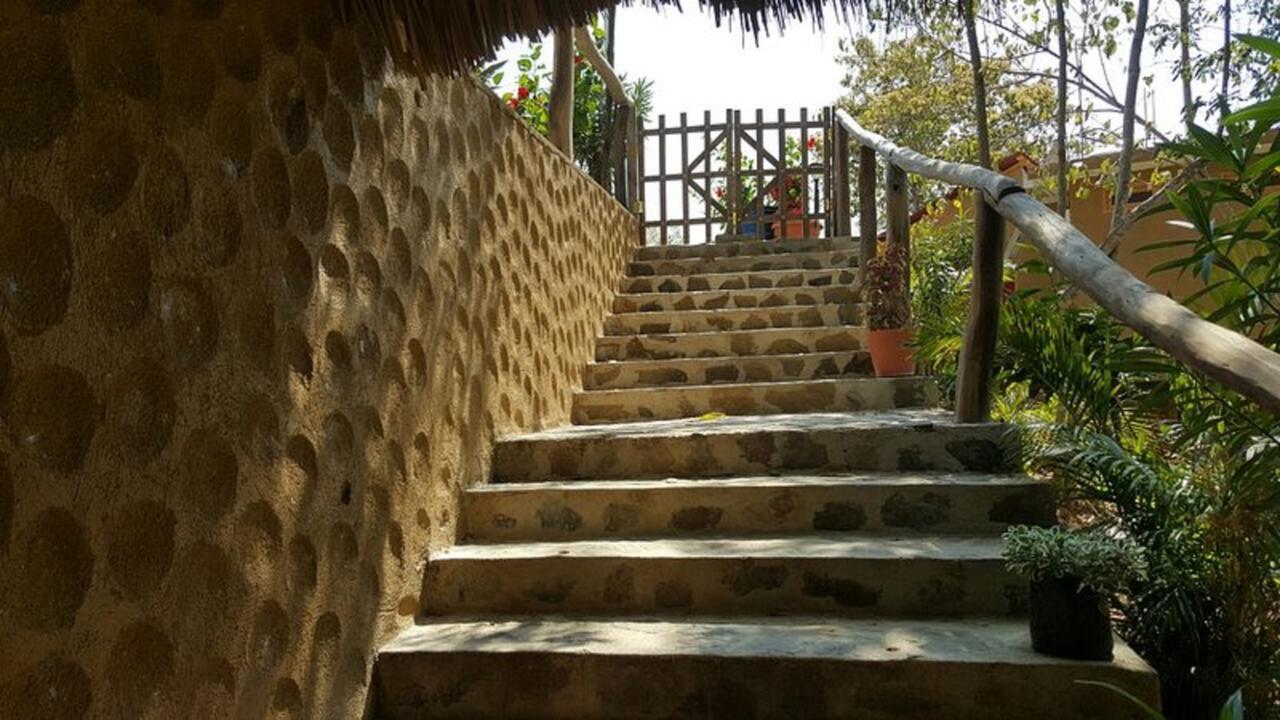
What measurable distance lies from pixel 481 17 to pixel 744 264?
3757mm

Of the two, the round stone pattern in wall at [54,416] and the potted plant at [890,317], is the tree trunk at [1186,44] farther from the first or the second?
the round stone pattern in wall at [54,416]

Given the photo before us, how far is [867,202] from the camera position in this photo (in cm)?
427

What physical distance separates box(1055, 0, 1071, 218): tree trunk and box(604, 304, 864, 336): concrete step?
2105 mm

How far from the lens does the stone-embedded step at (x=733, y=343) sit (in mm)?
4109

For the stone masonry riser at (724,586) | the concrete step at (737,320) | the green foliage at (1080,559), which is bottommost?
the stone masonry riser at (724,586)

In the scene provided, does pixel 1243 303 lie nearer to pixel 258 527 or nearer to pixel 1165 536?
pixel 1165 536

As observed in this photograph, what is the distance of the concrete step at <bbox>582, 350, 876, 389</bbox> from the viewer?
3.91m

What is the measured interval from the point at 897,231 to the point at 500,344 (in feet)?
6.11

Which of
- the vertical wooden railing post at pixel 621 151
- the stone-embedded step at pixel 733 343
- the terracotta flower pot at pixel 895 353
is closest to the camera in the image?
the terracotta flower pot at pixel 895 353

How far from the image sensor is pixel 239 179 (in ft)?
4.98

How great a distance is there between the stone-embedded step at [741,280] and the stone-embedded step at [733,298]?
0.46 feet

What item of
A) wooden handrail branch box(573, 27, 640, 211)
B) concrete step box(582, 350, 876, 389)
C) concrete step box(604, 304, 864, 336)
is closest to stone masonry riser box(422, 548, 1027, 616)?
concrete step box(582, 350, 876, 389)

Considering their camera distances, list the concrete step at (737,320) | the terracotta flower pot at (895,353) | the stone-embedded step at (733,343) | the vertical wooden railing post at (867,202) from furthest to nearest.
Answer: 1. the concrete step at (737,320)
2. the vertical wooden railing post at (867,202)
3. the stone-embedded step at (733,343)
4. the terracotta flower pot at (895,353)

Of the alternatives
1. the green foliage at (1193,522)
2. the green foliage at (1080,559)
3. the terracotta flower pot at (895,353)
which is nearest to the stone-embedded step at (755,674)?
the green foliage at (1080,559)
